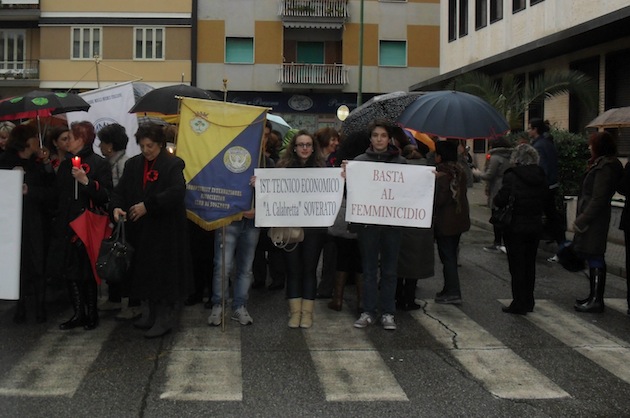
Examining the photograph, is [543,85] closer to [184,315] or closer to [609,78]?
[609,78]

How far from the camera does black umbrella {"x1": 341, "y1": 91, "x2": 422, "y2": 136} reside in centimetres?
995

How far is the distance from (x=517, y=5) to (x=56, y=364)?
2105cm

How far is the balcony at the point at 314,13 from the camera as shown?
3659 cm

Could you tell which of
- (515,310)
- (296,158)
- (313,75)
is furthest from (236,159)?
(313,75)

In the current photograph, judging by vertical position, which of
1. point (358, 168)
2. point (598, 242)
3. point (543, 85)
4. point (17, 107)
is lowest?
point (598, 242)

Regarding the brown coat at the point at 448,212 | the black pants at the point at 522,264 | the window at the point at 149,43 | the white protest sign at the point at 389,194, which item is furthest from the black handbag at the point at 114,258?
the window at the point at 149,43

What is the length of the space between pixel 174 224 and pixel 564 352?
3.52 metres

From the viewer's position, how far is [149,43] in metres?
36.1

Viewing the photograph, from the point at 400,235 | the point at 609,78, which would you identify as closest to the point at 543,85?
the point at 609,78

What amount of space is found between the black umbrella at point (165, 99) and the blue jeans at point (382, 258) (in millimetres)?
3862

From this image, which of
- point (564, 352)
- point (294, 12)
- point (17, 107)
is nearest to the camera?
point (564, 352)

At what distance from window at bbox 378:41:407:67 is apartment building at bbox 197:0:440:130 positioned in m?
0.05

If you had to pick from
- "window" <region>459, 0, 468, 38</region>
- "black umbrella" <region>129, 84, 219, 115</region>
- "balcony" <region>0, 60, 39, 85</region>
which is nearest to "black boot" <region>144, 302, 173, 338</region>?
"black umbrella" <region>129, 84, 219, 115</region>

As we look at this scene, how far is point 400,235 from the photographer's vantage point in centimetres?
677
